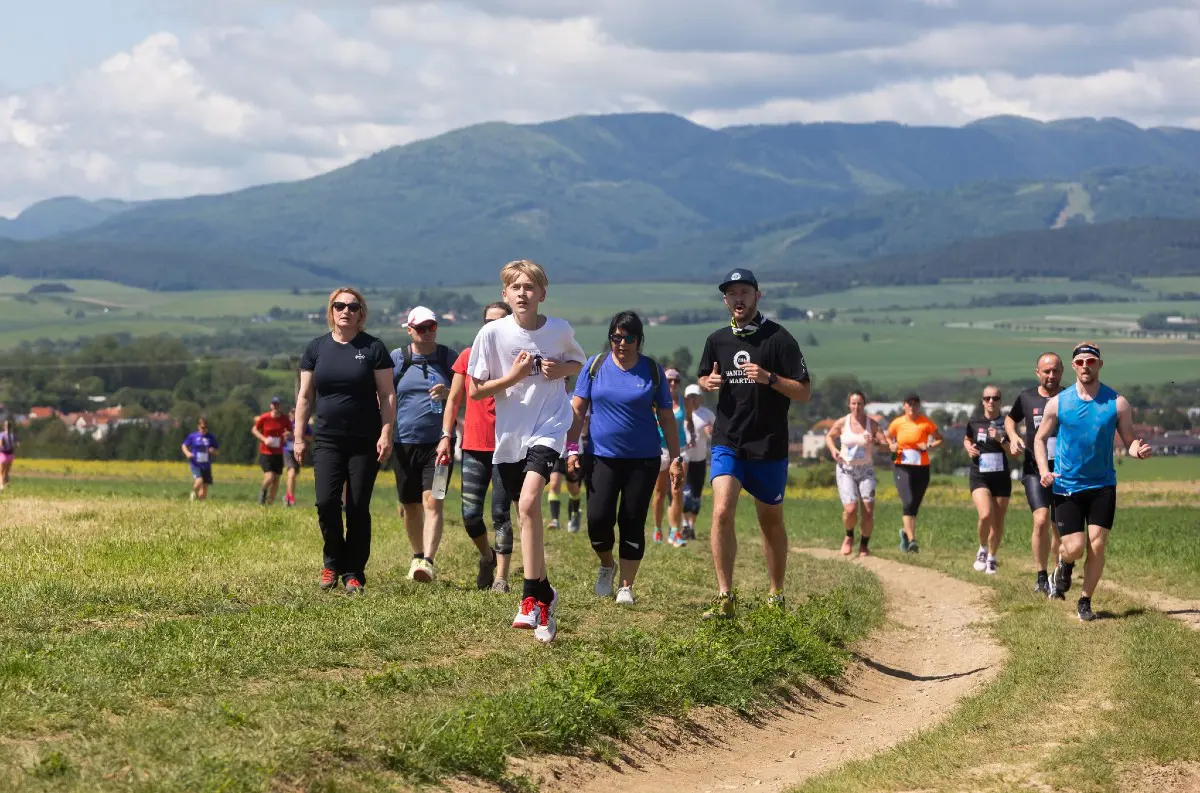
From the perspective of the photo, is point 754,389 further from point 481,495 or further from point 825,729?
point 825,729

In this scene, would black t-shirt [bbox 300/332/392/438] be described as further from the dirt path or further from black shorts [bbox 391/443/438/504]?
the dirt path

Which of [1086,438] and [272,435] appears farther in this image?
[272,435]

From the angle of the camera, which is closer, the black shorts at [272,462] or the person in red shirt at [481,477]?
the person in red shirt at [481,477]

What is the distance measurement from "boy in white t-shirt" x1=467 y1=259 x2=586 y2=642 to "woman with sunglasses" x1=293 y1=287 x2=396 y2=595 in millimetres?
1525

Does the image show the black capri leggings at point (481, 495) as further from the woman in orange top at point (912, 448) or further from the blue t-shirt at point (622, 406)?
the woman in orange top at point (912, 448)

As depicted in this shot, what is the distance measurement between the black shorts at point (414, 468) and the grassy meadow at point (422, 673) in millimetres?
704

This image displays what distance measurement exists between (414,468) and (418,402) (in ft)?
1.72

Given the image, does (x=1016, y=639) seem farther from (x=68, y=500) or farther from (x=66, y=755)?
(x=68, y=500)

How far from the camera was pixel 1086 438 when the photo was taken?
41.6ft

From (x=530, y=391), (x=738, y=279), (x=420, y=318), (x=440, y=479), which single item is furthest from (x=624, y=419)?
(x=420, y=318)

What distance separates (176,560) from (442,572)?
7.27 feet

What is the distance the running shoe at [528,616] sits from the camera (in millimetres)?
10086

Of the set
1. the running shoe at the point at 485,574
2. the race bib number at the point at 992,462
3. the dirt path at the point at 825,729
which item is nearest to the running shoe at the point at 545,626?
the dirt path at the point at 825,729

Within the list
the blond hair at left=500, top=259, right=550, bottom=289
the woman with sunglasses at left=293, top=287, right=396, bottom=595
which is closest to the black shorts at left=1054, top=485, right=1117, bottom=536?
the blond hair at left=500, top=259, right=550, bottom=289
